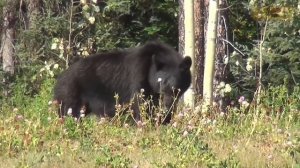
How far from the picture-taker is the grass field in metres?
6.54

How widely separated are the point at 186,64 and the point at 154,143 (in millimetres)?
3275

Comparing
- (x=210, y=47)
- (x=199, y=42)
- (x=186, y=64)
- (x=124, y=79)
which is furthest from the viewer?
(x=199, y=42)

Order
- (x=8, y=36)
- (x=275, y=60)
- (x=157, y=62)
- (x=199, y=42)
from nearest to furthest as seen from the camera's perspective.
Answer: (x=157, y=62) → (x=199, y=42) → (x=275, y=60) → (x=8, y=36)

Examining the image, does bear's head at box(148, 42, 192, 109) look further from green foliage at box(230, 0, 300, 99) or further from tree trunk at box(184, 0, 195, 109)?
green foliage at box(230, 0, 300, 99)

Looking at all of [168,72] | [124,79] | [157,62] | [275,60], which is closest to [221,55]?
[275,60]

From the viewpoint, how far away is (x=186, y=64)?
10531mm

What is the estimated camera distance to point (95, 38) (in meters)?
15.6

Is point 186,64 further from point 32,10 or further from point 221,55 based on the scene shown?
point 32,10

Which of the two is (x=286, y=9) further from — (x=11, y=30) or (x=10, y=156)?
(x=11, y=30)

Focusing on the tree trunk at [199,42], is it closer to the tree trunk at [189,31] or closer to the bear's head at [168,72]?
the tree trunk at [189,31]

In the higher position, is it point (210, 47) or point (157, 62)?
point (210, 47)

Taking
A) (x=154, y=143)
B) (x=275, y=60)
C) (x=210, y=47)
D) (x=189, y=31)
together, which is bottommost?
(x=275, y=60)

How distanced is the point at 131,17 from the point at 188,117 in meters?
10.6

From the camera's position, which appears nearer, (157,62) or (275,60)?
(157,62)
